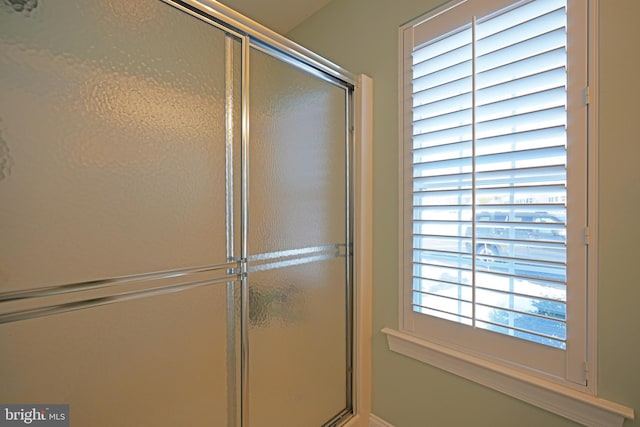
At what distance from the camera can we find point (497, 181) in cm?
116

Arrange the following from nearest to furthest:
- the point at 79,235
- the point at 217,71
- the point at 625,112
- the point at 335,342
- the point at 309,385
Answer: the point at 79,235
the point at 625,112
the point at 217,71
the point at 309,385
the point at 335,342

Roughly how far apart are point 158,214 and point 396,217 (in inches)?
41.1

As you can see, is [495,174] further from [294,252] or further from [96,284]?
[96,284]

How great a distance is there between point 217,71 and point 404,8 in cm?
99

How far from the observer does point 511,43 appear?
3.68ft

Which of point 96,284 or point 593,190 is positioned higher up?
point 593,190

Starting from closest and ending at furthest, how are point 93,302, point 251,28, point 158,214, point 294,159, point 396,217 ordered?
point 93,302
point 158,214
point 251,28
point 294,159
point 396,217

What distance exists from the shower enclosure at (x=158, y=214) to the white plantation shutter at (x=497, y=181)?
482mm

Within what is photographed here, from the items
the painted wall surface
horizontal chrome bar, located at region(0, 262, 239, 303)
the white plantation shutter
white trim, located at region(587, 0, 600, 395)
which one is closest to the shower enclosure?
horizontal chrome bar, located at region(0, 262, 239, 303)

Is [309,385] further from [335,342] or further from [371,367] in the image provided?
[371,367]

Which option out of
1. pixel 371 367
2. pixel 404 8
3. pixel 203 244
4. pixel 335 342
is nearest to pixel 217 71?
pixel 203 244

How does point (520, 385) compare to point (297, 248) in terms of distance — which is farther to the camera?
point (297, 248)

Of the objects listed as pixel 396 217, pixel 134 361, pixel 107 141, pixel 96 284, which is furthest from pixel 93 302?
pixel 396 217

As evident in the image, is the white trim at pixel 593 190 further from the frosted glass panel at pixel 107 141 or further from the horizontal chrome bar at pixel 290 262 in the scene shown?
the frosted glass panel at pixel 107 141
